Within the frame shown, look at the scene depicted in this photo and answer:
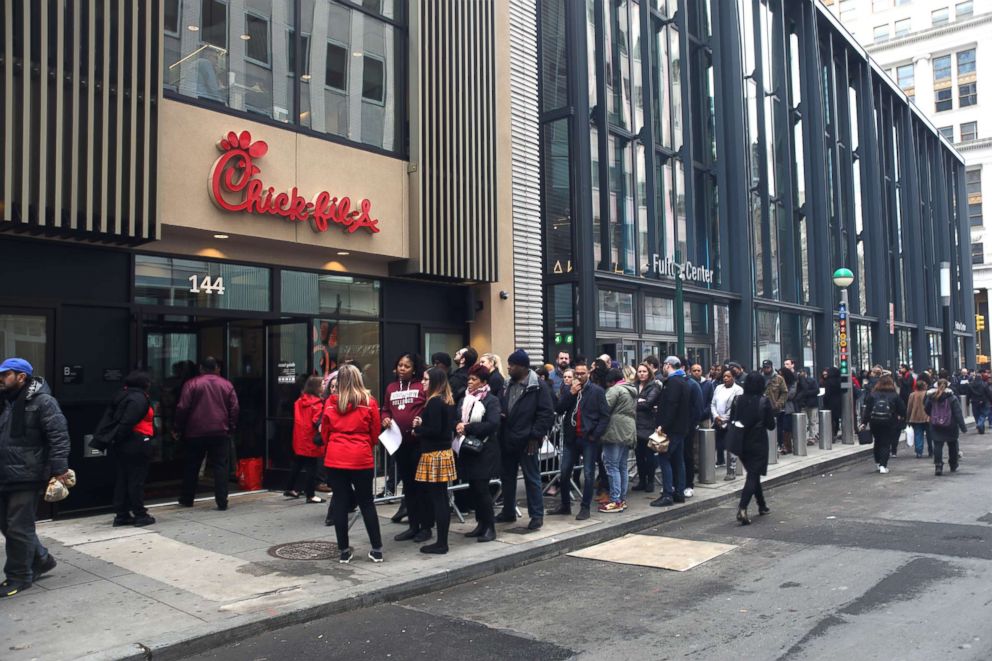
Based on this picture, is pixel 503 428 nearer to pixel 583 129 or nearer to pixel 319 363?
pixel 319 363

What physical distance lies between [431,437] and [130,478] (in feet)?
11.9

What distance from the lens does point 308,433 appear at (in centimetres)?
1072

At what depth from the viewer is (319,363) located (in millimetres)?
12594

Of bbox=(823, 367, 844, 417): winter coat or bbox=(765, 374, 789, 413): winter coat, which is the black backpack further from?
bbox=(823, 367, 844, 417): winter coat

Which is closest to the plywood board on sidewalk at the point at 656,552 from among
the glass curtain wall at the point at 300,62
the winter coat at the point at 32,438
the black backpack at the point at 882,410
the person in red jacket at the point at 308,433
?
the person in red jacket at the point at 308,433

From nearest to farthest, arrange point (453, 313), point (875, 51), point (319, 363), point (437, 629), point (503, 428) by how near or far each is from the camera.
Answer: point (437, 629) → point (503, 428) → point (319, 363) → point (453, 313) → point (875, 51)

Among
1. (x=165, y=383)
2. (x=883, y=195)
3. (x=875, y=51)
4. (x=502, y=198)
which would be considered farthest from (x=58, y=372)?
(x=875, y=51)

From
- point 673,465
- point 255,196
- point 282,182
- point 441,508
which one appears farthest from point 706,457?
point 255,196

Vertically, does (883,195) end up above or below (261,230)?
above

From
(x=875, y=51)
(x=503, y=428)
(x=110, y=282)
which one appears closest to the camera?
(x=503, y=428)

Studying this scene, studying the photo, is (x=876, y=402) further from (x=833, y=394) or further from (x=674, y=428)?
(x=674, y=428)

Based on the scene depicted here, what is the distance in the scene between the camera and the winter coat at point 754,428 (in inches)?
386

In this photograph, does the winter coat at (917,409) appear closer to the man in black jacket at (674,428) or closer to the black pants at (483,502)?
the man in black jacket at (674,428)

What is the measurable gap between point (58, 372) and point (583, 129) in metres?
11.6
